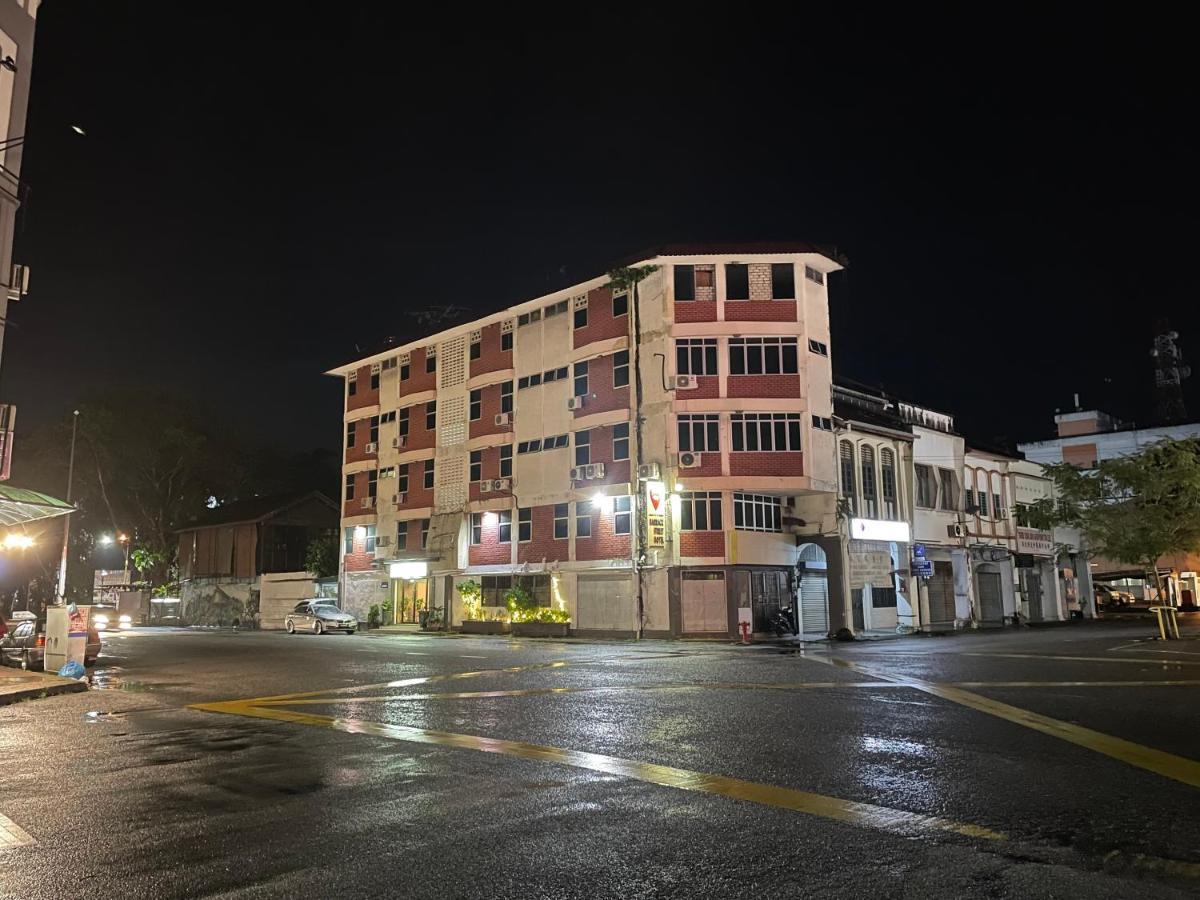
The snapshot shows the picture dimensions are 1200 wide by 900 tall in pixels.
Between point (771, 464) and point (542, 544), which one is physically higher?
point (771, 464)

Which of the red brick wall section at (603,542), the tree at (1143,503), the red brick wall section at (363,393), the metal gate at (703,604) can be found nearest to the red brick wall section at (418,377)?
the red brick wall section at (363,393)

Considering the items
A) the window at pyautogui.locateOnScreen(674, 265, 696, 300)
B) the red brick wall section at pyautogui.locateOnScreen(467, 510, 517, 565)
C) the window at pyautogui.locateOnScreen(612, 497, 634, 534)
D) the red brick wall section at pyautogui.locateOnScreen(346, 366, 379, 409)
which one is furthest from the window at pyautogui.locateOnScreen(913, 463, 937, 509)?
the red brick wall section at pyautogui.locateOnScreen(346, 366, 379, 409)

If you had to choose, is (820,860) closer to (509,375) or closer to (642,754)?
(642,754)

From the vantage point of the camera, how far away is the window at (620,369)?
3662cm

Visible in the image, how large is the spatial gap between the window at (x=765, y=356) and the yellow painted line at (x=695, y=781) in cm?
2599

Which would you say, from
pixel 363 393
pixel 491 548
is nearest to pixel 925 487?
pixel 491 548

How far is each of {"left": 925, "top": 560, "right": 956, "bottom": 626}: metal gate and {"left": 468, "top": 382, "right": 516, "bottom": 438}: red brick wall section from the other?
69.5ft

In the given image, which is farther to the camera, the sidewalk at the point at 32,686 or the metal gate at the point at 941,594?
the metal gate at the point at 941,594

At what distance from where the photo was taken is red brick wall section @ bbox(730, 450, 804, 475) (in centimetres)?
3391

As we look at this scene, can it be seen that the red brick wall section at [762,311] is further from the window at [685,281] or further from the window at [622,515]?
the window at [622,515]

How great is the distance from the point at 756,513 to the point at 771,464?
224 centimetres

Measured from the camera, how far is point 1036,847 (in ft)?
17.7

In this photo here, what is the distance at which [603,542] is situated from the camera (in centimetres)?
3641

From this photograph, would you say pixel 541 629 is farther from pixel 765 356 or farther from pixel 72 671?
pixel 72 671
